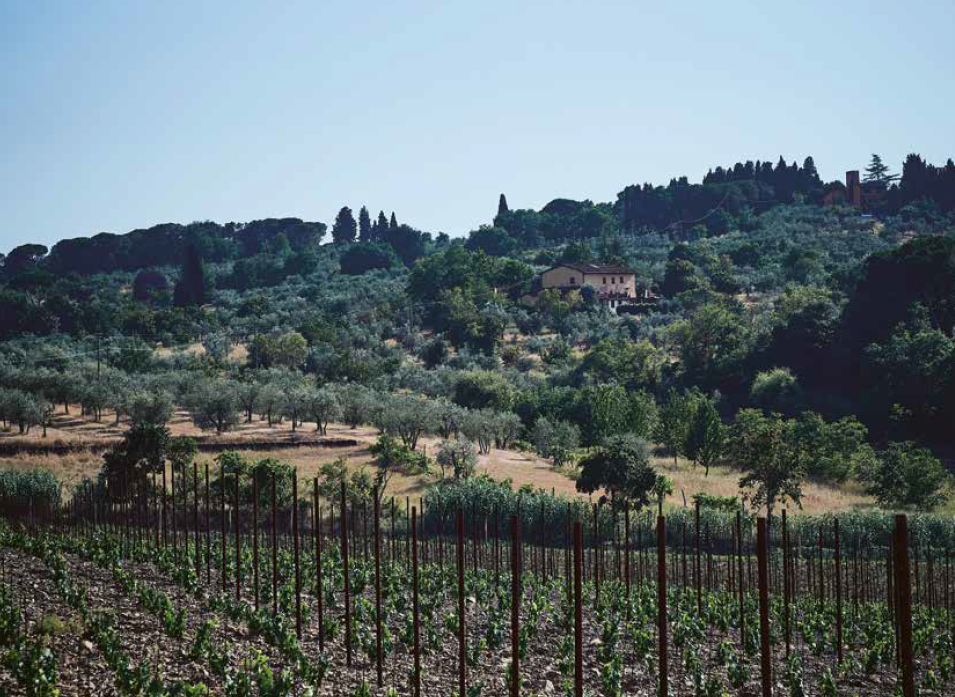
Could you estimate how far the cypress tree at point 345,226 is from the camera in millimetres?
193375

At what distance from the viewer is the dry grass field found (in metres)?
47.9

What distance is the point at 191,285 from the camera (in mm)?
129250

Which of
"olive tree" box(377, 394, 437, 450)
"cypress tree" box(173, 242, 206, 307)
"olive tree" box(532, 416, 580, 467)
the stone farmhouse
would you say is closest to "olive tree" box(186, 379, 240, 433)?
"olive tree" box(377, 394, 437, 450)

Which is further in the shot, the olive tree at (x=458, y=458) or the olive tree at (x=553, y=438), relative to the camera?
the olive tree at (x=553, y=438)

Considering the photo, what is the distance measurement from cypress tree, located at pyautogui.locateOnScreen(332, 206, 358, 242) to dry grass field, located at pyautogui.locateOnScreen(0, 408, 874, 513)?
133173 millimetres

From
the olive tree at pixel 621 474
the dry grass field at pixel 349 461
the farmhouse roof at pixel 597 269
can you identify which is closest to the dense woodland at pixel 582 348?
the olive tree at pixel 621 474

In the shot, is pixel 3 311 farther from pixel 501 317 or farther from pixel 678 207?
pixel 678 207

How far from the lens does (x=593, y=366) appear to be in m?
81.9

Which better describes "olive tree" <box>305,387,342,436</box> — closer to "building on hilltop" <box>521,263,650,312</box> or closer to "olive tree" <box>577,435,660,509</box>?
"olive tree" <box>577,435,660,509</box>

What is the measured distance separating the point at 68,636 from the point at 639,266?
121 m

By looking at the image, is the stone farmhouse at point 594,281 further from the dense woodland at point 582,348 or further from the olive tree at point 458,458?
the olive tree at point 458,458

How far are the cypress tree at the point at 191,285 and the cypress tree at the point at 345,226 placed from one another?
64200mm

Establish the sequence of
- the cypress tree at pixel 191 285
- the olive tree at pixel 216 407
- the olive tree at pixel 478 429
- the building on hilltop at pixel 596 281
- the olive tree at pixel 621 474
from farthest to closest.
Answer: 1. the cypress tree at pixel 191 285
2. the building on hilltop at pixel 596 281
3. the olive tree at pixel 478 429
4. the olive tree at pixel 216 407
5. the olive tree at pixel 621 474

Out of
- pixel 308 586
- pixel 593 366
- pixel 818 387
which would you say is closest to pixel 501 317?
pixel 593 366
